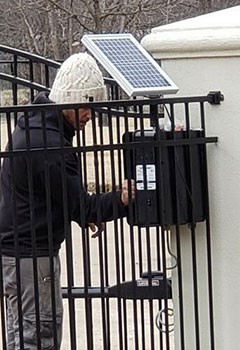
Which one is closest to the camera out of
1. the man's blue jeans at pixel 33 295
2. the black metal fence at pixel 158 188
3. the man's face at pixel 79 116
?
the black metal fence at pixel 158 188

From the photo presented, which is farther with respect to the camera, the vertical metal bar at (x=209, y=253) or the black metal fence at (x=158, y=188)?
the vertical metal bar at (x=209, y=253)

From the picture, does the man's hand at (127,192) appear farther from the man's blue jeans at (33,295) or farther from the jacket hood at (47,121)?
the man's blue jeans at (33,295)

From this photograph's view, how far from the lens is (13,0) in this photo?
1994 centimetres

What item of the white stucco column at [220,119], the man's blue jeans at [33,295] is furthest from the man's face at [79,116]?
the man's blue jeans at [33,295]

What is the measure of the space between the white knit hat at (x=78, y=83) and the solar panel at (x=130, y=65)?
15 cm

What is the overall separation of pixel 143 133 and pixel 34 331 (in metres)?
1.12

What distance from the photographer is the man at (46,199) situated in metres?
4.04

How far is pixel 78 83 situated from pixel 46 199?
0.54m

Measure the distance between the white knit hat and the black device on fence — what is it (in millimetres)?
251

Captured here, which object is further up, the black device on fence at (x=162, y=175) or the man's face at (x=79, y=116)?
the man's face at (x=79, y=116)

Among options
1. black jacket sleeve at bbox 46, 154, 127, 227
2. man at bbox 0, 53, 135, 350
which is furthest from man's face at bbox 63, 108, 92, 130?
black jacket sleeve at bbox 46, 154, 127, 227

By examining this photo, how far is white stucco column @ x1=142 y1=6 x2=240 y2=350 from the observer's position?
167 inches

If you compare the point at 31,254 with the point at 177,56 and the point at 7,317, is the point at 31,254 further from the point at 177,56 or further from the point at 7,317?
the point at 177,56

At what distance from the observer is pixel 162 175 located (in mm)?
4160
